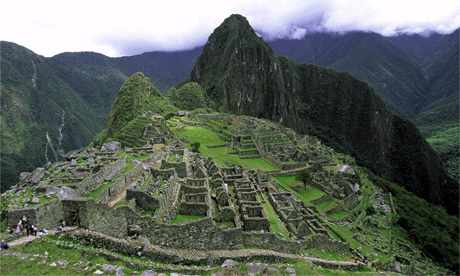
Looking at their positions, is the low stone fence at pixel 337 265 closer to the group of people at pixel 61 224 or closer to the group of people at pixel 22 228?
the group of people at pixel 61 224

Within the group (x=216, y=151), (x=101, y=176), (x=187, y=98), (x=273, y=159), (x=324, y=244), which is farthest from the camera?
(x=187, y=98)

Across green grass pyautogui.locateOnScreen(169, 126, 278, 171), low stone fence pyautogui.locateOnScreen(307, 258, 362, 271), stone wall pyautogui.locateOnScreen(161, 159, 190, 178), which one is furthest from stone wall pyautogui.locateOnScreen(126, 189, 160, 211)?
green grass pyautogui.locateOnScreen(169, 126, 278, 171)

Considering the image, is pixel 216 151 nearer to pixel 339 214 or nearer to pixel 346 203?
pixel 346 203

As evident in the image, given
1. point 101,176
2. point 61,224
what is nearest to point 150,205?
point 101,176

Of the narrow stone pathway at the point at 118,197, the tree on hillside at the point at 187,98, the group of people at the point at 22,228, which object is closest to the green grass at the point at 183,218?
the narrow stone pathway at the point at 118,197

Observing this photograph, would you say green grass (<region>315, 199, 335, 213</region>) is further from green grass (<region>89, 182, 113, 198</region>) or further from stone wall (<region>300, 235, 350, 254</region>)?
green grass (<region>89, 182, 113, 198</region>)

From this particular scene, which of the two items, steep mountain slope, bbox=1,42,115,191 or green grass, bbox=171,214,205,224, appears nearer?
green grass, bbox=171,214,205,224

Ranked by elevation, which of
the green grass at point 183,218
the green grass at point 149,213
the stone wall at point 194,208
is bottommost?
the green grass at point 183,218

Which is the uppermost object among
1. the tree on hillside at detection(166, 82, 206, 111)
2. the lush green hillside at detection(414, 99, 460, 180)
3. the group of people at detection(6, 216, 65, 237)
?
the tree on hillside at detection(166, 82, 206, 111)

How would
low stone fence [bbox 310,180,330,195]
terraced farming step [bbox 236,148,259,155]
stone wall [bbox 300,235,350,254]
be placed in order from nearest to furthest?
stone wall [bbox 300,235,350,254]
low stone fence [bbox 310,180,330,195]
terraced farming step [bbox 236,148,259,155]
